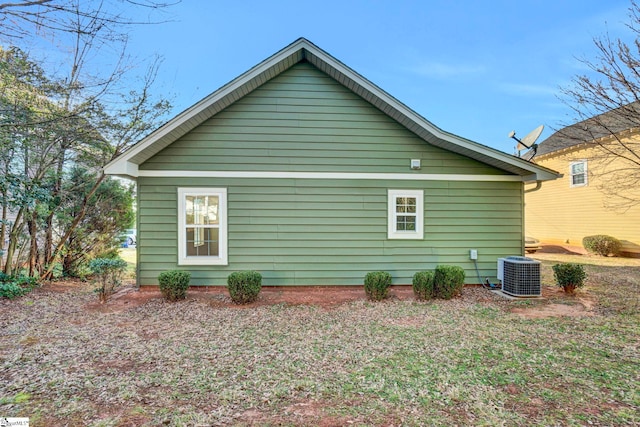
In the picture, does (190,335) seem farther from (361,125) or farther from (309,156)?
(361,125)

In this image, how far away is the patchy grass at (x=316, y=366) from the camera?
242 centimetres

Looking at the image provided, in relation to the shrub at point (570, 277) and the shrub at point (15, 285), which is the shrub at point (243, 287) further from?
the shrub at point (570, 277)

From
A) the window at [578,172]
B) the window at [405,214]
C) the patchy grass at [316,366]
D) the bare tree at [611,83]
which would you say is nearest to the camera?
the patchy grass at [316,366]

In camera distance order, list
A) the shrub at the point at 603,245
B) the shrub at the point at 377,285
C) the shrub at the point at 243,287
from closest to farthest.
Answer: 1. the shrub at the point at 243,287
2. the shrub at the point at 377,285
3. the shrub at the point at 603,245

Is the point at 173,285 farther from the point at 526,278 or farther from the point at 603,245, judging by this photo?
the point at 603,245

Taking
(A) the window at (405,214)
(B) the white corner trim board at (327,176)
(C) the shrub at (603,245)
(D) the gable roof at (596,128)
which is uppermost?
(D) the gable roof at (596,128)

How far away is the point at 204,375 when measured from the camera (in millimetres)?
3018

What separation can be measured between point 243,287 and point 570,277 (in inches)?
279

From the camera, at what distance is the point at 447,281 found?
5.91 metres

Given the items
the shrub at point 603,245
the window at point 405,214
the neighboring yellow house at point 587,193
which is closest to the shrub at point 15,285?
the window at point 405,214

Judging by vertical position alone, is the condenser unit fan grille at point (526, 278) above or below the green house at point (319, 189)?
below

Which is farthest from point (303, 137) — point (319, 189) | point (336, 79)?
point (336, 79)

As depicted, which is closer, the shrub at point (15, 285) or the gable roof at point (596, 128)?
the shrub at point (15, 285)

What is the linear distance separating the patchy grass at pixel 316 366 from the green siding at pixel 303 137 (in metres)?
3.19
